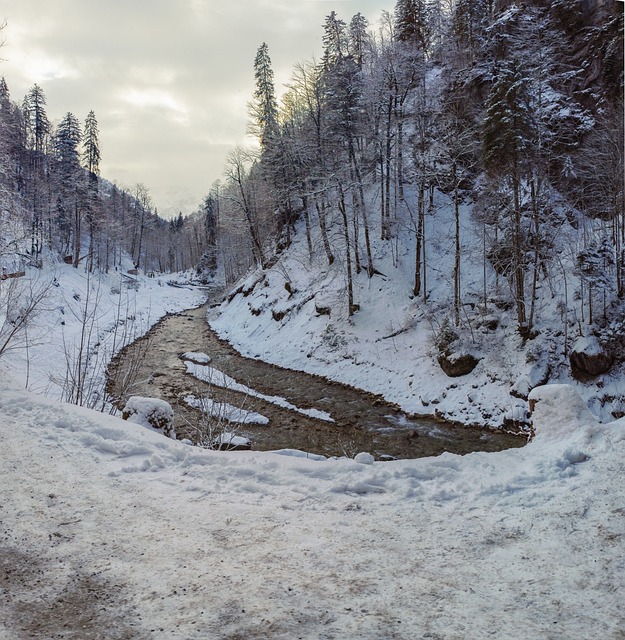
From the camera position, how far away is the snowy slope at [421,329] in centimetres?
1402

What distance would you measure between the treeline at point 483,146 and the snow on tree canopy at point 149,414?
13117 millimetres

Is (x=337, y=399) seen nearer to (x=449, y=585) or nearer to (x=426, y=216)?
(x=449, y=585)

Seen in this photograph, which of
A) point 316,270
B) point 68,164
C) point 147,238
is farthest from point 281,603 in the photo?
point 147,238

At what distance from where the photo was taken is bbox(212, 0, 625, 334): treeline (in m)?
16.5

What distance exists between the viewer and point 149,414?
8.12 meters

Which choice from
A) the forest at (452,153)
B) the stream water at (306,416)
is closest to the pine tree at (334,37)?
the forest at (452,153)

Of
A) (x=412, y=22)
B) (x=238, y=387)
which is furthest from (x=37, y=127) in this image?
(x=238, y=387)

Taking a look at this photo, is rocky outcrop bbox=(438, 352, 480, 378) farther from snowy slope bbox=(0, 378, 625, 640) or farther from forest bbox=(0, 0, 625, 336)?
snowy slope bbox=(0, 378, 625, 640)

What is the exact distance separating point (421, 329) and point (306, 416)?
7.40 meters

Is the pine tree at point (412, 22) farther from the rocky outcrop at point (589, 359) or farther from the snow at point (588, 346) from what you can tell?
the rocky outcrop at point (589, 359)

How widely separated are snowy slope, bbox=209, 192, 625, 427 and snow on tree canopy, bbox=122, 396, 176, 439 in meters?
9.33

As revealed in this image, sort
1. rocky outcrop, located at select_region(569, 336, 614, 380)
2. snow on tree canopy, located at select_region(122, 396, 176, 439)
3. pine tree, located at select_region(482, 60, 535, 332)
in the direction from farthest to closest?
pine tree, located at select_region(482, 60, 535, 332) → rocky outcrop, located at select_region(569, 336, 614, 380) → snow on tree canopy, located at select_region(122, 396, 176, 439)

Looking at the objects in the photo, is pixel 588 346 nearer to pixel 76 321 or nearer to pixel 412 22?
pixel 76 321

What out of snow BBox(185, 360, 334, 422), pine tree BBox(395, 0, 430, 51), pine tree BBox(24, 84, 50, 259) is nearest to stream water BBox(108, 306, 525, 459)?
snow BBox(185, 360, 334, 422)
